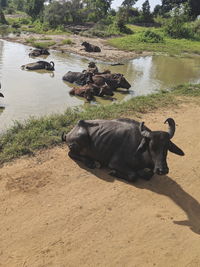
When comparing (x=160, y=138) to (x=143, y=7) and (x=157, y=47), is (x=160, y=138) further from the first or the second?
(x=143, y=7)

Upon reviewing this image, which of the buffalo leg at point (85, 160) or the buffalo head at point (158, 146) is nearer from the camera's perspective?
the buffalo head at point (158, 146)

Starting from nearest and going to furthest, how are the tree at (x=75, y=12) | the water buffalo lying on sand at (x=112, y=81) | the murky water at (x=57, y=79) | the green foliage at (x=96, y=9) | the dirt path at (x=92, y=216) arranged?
the dirt path at (x=92, y=216)
the murky water at (x=57, y=79)
the water buffalo lying on sand at (x=112, y=81)
the tree at (x=75, y=12)
the green foliage at (x=96, y=9)

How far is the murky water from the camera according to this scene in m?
9.30

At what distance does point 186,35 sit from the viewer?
32562mm

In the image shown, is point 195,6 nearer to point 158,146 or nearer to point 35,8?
point 35,8

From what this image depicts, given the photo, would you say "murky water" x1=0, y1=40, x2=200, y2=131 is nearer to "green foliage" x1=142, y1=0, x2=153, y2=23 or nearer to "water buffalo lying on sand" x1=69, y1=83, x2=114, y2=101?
"water buffalo lying on sand" x1=69, y1=83, x2=114, y2=101

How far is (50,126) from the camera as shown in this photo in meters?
7.38

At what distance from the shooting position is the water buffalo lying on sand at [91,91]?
424 inches

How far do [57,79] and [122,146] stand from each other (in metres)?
8.22

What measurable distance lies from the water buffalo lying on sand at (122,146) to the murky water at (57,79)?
8.90 feet

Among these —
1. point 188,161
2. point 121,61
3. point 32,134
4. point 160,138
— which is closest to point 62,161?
point 32,134

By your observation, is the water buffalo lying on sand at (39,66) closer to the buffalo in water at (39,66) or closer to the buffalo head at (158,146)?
the buffalo in water at (39,66)

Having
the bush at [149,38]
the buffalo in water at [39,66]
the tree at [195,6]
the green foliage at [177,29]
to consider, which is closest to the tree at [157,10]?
the tree at [195,6]

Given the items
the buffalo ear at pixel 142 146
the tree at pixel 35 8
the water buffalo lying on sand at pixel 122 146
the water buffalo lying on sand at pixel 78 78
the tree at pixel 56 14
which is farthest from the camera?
the tree at pixel 35 8
